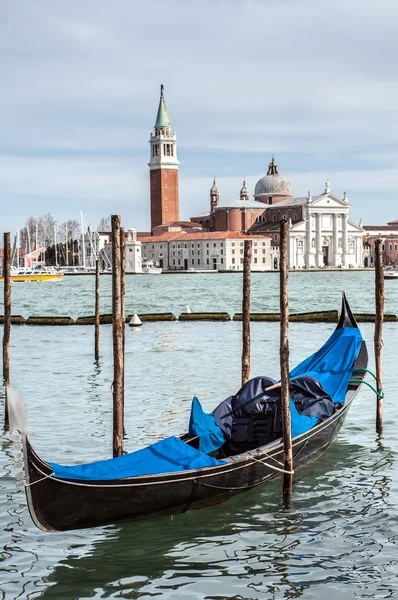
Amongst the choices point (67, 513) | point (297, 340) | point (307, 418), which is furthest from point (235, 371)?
point (67, 513)

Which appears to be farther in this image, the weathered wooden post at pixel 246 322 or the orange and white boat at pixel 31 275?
the orange and white boat at pixel 31 275

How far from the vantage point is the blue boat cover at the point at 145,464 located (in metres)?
5.14

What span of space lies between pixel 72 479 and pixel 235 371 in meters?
8.63

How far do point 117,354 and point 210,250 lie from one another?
8406 cm

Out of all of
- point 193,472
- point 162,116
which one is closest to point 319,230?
point 162,116

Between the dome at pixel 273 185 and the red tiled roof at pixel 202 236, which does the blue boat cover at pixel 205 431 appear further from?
the dome at pixel 273 185

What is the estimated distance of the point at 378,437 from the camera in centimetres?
838

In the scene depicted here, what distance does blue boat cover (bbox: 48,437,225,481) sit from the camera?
16.9ft

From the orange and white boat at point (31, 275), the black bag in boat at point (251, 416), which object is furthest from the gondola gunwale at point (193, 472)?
the orange and white boat at point (31, 275)

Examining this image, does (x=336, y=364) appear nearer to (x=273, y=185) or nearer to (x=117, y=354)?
(x=117, y=354)

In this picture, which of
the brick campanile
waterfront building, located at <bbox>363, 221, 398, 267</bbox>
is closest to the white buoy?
the brick campanile

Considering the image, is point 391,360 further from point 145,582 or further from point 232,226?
point 232,226

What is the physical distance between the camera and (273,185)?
327 feet

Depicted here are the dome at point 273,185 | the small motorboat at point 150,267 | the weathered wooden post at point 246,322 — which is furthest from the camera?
the dome at point 273,185
